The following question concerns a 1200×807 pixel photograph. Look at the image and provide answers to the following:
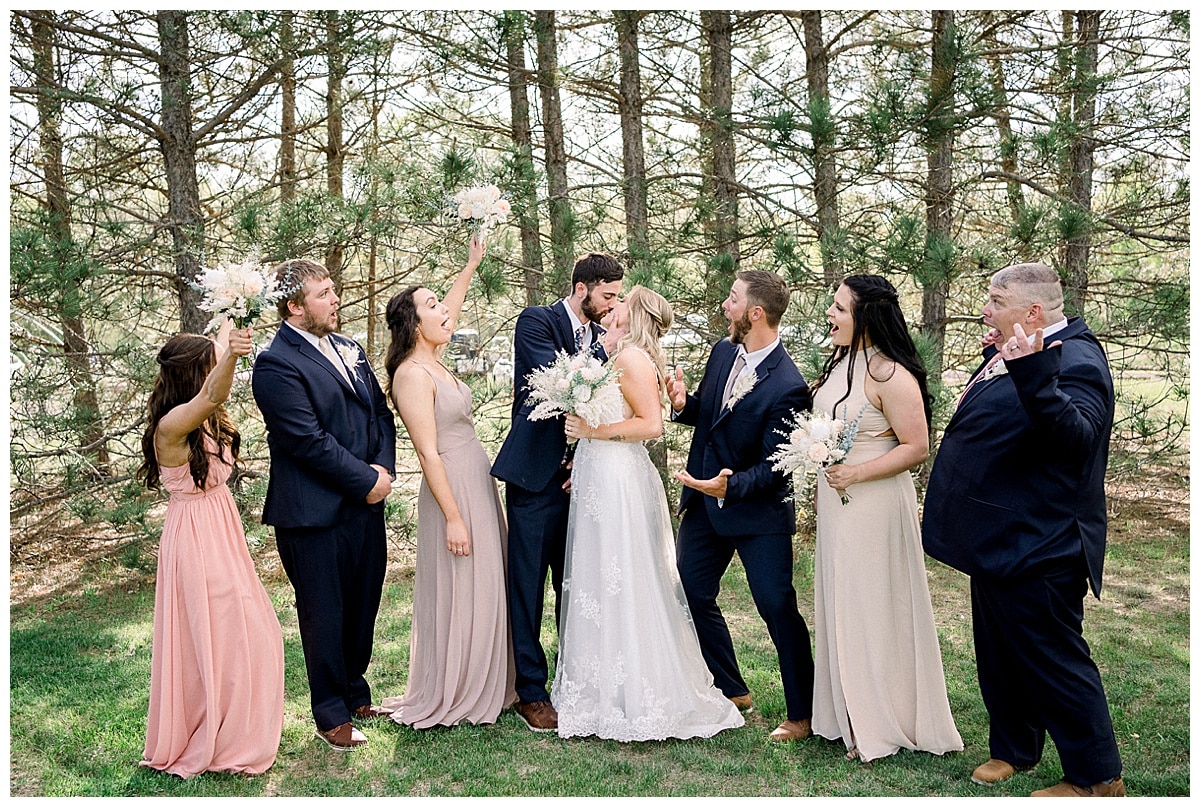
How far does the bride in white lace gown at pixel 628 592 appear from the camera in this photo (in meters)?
4.12

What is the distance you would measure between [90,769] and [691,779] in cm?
235

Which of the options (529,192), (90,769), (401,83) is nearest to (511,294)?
(529,192)

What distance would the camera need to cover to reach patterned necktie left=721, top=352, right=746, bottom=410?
4.18 meters

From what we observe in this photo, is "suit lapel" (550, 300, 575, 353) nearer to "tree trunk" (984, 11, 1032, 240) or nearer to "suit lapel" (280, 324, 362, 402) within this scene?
"suit lapel" (280, 324, 362, 402)

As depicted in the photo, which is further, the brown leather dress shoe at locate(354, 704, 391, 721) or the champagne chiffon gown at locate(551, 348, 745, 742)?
the brown leather dress shoe at locate(354, 704, 391, 721)

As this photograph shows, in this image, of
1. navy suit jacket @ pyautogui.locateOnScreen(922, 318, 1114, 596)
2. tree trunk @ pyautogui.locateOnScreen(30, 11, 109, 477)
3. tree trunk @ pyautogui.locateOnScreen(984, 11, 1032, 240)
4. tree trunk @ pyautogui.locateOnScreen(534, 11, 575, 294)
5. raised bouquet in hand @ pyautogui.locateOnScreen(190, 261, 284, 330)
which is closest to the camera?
navy suit jacket @ pyautogui.locateOnScreen(922, 318, 1114, 596)

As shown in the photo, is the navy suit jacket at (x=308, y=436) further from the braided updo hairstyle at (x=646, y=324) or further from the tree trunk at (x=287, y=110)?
the tree trunk at (x=287, y=110)

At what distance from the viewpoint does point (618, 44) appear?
26.9ft

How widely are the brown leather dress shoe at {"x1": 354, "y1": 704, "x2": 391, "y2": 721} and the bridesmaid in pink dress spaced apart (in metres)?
0.57

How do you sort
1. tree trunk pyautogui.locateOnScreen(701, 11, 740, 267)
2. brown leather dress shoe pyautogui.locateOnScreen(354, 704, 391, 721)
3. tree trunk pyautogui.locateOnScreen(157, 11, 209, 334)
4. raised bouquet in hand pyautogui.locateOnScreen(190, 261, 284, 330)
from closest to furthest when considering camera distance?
1. raised bouquet in hand pyautogui.locateOnScreen(190, 261, 284, 330)
2. brown leather dress shoe pyautogui.locateOnScreen(354, 704, 391, 721)
3. tree trunk pyautogui.locateOnScreen(157, 11, 209, 334)
4. tree trunk pyautogui.locateOnScreen(701, 11, 740, 267)

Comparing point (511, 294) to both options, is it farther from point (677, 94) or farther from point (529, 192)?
point (677, 94)

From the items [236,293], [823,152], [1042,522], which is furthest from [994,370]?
[823,152]

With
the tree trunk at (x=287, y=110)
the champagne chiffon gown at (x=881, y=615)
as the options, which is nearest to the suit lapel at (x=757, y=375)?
the champagne chiffon gown at (x=881, y=615)

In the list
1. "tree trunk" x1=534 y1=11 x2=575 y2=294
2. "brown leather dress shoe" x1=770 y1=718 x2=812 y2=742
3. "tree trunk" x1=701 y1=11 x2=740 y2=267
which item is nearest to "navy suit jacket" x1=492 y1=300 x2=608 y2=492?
"brown leather dress shoe" x1=770 y1=718 x2=812 y2=742
